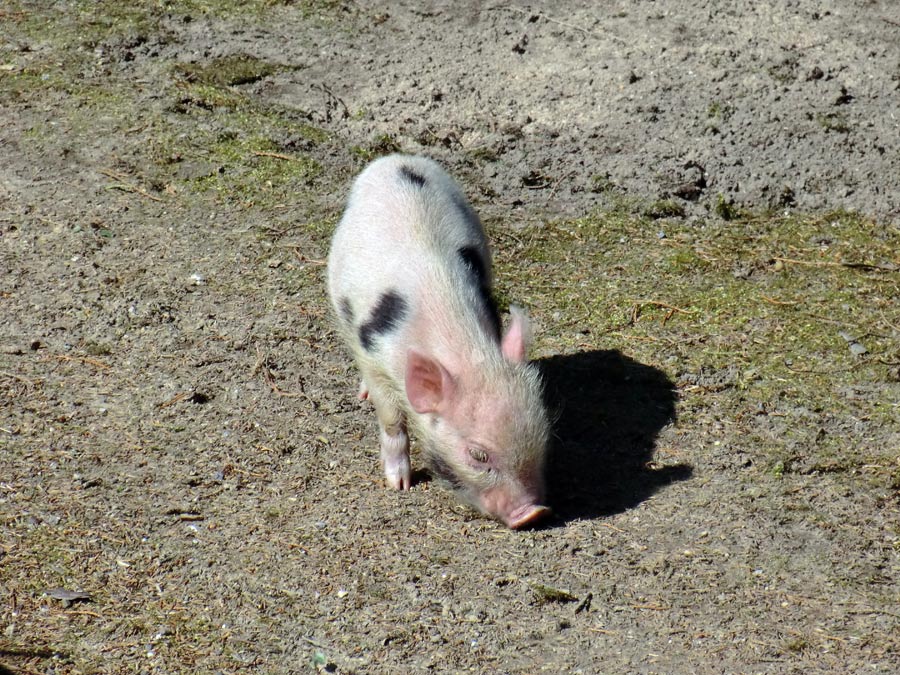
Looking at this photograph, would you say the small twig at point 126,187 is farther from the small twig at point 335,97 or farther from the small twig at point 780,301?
the small twig at point 780,301

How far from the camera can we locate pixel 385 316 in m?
4.95

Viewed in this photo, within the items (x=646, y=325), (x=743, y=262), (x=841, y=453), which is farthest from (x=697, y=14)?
(x=841, y=453)

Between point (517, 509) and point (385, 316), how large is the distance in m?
1.03

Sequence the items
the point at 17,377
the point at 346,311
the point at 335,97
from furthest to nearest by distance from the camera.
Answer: the point at 335,97 < the point at 17,377 < the point at 346,311

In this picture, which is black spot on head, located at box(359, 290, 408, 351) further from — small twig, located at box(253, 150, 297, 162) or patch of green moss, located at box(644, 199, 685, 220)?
small twig, located at box(253, 150, 297, 162)

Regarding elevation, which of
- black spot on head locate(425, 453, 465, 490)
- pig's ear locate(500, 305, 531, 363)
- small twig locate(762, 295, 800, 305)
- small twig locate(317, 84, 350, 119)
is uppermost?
pig's ear locate(500, 305, 531, 363)

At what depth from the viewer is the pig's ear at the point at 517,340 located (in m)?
4.81

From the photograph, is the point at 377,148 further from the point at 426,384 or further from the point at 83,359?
the point at 426,384

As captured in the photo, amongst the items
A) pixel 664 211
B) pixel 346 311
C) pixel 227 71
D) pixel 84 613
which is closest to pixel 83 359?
pixel 346 311

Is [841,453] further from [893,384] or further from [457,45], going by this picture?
[457,45]

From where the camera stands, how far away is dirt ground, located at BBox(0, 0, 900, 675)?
4.10 meters

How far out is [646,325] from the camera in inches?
239

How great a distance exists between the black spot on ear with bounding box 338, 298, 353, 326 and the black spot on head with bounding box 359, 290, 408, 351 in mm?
200

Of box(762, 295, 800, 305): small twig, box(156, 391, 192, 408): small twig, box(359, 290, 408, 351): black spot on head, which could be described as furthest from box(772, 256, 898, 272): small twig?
box(156, 391, 192, 408): small twig
